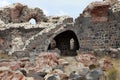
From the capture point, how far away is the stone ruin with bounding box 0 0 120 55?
2597 cm

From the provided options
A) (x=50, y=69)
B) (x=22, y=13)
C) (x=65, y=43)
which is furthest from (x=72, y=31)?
(x=50, y=69)

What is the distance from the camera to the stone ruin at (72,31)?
25969mm

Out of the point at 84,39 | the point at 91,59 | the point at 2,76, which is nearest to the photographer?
the point at 2,76

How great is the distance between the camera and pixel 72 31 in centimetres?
3050

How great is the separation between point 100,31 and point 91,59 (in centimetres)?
536

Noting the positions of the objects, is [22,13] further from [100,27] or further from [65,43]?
[100,27]

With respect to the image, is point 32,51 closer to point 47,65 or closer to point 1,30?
point 1,30

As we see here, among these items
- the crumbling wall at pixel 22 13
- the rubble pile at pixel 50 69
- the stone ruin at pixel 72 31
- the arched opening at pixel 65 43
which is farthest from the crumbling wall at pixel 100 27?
the crumbling wall at pixel 22 13

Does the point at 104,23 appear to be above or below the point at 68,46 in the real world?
above

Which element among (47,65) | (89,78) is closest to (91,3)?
(47,65)

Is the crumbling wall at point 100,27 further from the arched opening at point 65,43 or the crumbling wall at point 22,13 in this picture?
the crumbling wall at point 22,13

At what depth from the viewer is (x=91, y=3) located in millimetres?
26766

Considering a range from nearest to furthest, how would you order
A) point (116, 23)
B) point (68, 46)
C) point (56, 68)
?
1. point (56, 68)
2. point (116, 23)
3. point (68, 46)

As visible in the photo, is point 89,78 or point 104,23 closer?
point 89,78
